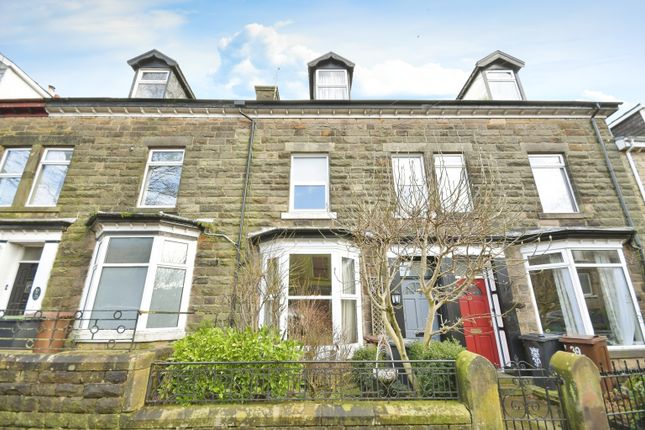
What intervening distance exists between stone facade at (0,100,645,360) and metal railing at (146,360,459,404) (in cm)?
347

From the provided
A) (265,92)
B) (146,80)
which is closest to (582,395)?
(265,92)

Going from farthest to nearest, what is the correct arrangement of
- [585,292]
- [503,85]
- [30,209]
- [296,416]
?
[503,85] → [30,209] → [585,292] → [296,416]

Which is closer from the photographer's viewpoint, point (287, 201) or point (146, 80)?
point (287, 201)

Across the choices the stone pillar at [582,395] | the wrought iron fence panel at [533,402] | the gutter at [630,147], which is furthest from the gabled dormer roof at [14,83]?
the gutter at [630,147]

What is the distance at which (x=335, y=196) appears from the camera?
8680mm

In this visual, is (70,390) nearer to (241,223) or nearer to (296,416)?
(296,416)

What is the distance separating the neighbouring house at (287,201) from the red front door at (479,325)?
49 mm

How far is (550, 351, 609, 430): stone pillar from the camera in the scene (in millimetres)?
3740

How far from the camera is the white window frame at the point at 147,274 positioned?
21.4ft

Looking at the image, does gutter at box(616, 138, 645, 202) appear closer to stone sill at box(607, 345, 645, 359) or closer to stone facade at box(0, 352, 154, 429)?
stone sill at box(607, 345, 645, 359)

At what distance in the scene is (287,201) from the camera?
28.5 feet

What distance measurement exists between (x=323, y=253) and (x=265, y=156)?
386 centimetres

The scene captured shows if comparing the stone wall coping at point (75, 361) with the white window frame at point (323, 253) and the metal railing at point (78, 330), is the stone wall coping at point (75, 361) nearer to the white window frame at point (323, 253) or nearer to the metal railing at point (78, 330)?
the metal railing at point (78, 330)

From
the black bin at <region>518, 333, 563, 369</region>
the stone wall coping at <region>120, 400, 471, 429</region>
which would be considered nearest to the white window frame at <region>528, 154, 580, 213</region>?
the black bin at <region>518, 333, 563, 369</region>
